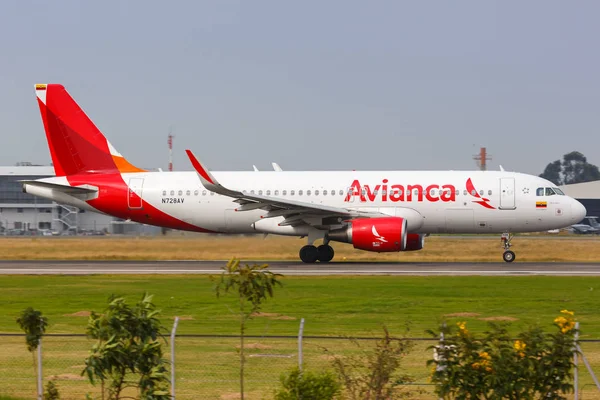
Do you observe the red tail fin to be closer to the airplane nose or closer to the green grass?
the green grass

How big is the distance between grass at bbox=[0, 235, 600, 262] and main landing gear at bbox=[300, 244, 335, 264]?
3.36m

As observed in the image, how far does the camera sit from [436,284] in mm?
29203

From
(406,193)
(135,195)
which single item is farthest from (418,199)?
(135,195)

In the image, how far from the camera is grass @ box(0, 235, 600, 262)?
1677 inches

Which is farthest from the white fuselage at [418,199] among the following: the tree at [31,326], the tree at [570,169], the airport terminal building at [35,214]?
the tree at [570,169]

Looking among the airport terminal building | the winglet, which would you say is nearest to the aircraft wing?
the winglet

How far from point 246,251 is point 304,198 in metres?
5.01

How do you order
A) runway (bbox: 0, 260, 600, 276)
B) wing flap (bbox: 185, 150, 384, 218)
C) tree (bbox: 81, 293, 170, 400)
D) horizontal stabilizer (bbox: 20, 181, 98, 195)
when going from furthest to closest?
horizontal stabilizer (bbox: 20, 181, 98, 195), wing flap (bbox: 185, 150, 384, 218), runway (bbox: 0, 260, 600, 276), tree (bbox: 81, 293, 170, 400)

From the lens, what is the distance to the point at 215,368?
555 inches

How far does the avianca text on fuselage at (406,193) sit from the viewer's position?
37812 millimetres

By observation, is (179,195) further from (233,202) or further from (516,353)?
(516,353)

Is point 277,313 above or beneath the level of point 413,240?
beneath

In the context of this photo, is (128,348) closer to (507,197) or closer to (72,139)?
(507,197)

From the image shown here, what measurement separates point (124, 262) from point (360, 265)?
35.5ft
